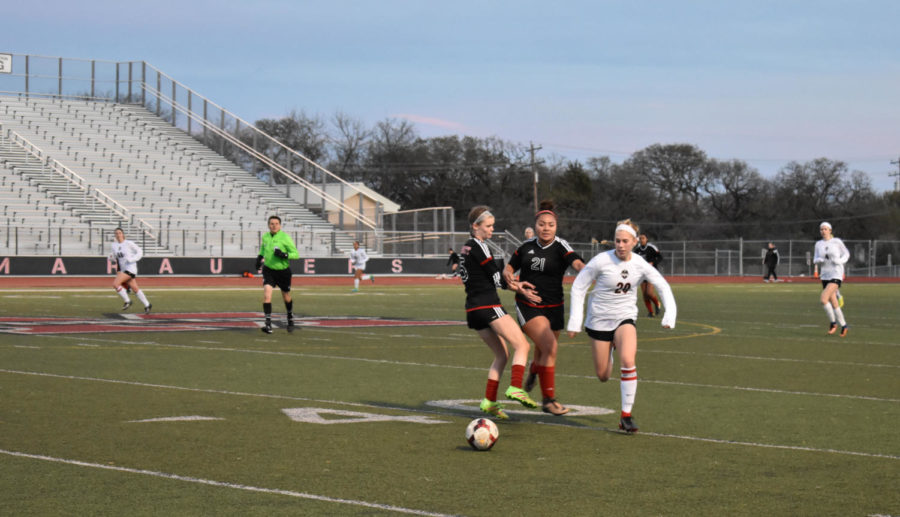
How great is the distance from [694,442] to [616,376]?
4.67 m

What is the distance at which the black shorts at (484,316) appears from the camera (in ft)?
32.2

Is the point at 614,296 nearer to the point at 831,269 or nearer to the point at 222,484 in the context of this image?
the point at 222,484

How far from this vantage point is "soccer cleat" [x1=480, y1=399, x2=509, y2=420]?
31.6 ft

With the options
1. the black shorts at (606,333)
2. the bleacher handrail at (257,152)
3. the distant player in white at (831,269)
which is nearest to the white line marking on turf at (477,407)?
the black shorts at (606,333)

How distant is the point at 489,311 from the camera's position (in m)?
9.84

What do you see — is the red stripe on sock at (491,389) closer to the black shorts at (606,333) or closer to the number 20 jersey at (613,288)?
the number 20 jersey at (613,288)

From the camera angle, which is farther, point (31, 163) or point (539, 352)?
point (31, 163)

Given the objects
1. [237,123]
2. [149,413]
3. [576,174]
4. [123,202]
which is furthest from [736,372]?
[576,174]

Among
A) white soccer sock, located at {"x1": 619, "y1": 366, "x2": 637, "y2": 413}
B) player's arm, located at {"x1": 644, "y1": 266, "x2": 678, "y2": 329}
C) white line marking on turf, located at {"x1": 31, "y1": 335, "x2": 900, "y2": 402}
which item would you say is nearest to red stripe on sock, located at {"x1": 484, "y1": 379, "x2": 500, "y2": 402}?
white soccer sock, located at {"x1": 619, "y1": 366, "x2": 637, "y2": 413}

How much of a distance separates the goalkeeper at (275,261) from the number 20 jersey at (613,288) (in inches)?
410

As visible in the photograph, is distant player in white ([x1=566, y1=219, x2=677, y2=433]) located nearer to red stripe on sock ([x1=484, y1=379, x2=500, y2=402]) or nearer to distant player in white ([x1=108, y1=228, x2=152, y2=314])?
red stripe on sock ([x1=484, y1=379, x2=500, y2=402])

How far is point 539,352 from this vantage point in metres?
10.2

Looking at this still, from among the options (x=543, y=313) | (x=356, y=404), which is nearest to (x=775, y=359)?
(x=543, y=313)

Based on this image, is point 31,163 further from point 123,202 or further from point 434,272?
point 434,272
